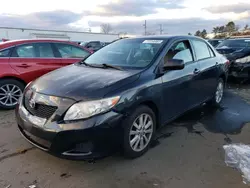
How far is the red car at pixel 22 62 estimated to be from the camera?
16.3ft

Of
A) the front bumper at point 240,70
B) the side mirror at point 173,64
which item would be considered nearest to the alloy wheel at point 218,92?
the front bumper at point 240,70

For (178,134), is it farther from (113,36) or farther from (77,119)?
(113,36)

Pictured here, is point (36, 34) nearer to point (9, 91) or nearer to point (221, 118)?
point (9, 91)

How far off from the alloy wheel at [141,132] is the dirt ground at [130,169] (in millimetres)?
178

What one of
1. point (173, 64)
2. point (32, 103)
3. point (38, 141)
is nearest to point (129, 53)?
point (173, 64)

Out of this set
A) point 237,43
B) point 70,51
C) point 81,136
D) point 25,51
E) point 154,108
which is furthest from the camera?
point 237,43

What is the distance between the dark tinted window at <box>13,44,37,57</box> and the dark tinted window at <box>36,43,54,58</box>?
141 mm

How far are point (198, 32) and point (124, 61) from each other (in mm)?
63532

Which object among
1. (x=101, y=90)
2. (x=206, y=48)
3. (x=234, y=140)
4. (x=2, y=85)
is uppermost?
(x=206, y=48)

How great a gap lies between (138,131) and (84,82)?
914 mm

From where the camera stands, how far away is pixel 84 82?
2.93m

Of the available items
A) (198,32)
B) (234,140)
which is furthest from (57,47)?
(198,32)

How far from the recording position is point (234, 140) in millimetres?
3684

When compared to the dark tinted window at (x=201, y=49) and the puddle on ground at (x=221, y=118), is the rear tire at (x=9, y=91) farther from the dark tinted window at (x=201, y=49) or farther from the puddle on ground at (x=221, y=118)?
the dark tinted window at (x=201, y=49)
